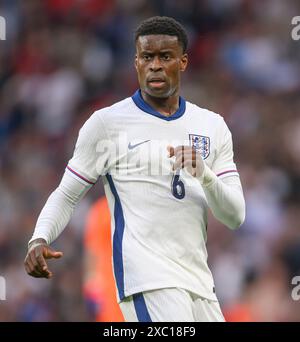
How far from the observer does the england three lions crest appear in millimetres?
4887

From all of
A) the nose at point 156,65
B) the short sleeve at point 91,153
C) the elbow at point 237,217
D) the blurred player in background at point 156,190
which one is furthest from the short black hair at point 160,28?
the elbow at point 237,217

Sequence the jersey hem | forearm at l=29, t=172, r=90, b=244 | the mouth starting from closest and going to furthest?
1. the jersey hem
2. forearm at l=29, t=172, r=90, b=244
3. the mouth

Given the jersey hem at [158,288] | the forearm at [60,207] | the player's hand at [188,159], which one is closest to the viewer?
the player's hand at [188,159]

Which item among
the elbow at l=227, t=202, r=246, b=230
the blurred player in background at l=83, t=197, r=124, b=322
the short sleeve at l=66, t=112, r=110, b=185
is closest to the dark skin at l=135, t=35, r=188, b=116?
the short sleeve at l=66, t=112, r=110, b=185

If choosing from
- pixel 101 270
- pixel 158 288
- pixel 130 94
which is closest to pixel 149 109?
pixel 158 288

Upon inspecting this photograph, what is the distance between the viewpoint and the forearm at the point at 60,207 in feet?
15.7

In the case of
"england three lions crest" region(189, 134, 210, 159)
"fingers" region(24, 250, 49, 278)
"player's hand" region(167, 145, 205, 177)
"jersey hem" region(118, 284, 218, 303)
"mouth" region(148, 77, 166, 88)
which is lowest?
"jersey hem" region(118, 284, 218, 303)

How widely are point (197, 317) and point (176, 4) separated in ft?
24.2

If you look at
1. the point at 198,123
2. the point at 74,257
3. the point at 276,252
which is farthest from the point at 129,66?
the point at 198,123

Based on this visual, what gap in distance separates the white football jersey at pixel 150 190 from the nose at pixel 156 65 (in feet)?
0.75

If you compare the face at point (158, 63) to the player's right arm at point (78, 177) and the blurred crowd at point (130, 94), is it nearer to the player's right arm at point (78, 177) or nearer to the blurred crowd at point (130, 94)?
the player's right arm at point (78, 177)

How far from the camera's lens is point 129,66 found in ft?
37.5

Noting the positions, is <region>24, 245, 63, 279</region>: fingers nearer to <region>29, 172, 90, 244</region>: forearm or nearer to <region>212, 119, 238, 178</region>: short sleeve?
<region>29, 172, 90, 244</region>: forearm

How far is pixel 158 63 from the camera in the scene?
191 inches
